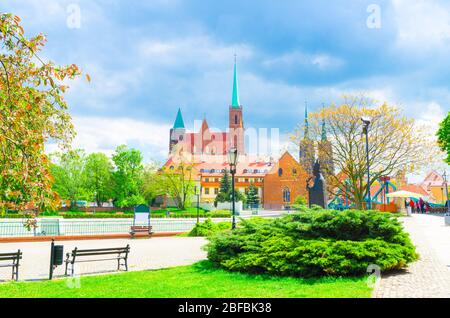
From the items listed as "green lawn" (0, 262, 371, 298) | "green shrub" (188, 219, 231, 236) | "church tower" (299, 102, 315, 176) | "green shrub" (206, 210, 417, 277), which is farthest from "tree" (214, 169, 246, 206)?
"green lawn" (0, 262, 371, 298)

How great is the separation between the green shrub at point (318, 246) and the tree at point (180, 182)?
5235 centimetres

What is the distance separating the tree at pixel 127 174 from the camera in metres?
60.1

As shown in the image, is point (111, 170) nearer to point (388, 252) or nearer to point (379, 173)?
point (379, 173)

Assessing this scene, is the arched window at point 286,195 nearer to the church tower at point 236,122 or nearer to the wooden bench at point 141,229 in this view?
the church tower at point 236,122

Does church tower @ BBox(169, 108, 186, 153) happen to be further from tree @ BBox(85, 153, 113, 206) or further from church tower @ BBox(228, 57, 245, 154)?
tree @ BBox(85, 153, 113, 206)

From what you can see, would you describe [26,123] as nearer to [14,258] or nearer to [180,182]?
[14,258]

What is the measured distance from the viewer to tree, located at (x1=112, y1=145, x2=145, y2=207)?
60.1 meters

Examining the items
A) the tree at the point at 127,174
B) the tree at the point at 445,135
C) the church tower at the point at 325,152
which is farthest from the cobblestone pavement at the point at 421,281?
the tree at the point at 127,174

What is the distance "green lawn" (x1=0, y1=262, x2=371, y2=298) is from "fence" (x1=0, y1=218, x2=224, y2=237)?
11.1 m
